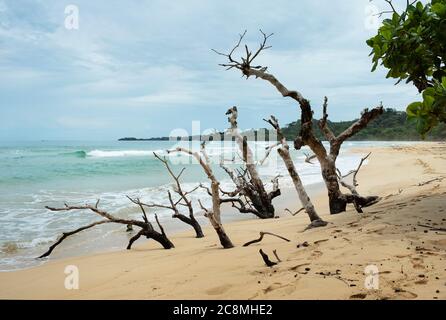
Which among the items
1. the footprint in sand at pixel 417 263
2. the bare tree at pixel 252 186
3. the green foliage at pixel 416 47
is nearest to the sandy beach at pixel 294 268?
the footprint in sand at pixel 417 263

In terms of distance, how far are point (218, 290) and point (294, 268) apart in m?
0.82

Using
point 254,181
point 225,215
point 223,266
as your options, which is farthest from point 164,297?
point 225,215

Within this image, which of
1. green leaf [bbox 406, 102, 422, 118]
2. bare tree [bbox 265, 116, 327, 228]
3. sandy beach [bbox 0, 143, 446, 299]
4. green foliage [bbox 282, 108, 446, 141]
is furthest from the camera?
green foliage [bbox 282, 108, 446, 141]

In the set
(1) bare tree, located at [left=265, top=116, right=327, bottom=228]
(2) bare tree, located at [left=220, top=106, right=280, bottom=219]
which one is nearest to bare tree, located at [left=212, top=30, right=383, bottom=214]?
(1) bare tree, located at [left=265, top=116, right=327, bottom=228]

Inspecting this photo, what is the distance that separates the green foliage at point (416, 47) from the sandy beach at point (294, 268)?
4.54 feet

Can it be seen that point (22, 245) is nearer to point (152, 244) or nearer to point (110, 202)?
point (152, 244)

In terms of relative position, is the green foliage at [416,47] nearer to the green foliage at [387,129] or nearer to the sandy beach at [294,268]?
the sandy beach at [294,268]

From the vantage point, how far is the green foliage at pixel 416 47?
3896mm

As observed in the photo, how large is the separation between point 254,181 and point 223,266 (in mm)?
6029

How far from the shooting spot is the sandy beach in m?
3.11

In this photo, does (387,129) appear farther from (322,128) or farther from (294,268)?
(294,268)

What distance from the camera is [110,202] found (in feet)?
43.2

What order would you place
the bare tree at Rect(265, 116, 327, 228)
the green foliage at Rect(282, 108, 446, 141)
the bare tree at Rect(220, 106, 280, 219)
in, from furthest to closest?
the green foliage at Rect(282, 108, 446, 141)
the bare tree at Rect(220, 106, 280, 219)
the bare tree at Rect(265, 116, 327, 228)

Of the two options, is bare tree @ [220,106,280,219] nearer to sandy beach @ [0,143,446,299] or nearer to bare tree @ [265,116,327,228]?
bare tree @ [265,116,327,228]
